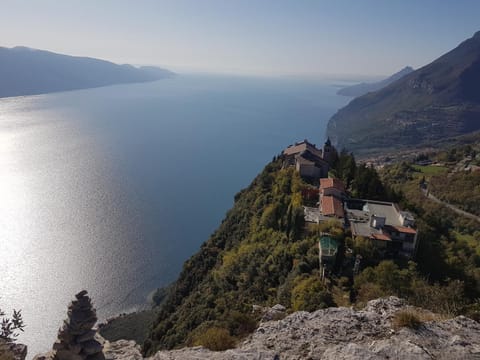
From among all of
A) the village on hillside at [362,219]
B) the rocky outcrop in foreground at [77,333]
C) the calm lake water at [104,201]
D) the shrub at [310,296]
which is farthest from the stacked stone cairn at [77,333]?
the calm lake water at [104,201]

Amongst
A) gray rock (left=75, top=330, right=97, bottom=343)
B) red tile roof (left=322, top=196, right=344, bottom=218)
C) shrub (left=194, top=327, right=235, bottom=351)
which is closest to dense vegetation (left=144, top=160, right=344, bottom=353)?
shrub (left=194, top=327, right=235, bottom=351)

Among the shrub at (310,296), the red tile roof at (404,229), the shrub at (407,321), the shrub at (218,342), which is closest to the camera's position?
the shrub at (407,321)

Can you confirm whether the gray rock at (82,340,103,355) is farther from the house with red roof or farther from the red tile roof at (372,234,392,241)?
the red tile roof at (372,234,392,241)

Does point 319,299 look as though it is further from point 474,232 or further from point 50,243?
point 50,243

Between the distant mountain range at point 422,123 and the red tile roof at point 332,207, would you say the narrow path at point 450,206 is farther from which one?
the distant mountain range at point 422,123

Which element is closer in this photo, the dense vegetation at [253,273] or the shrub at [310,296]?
the shrub at [310,296]

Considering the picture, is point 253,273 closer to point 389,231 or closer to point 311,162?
point 389,231

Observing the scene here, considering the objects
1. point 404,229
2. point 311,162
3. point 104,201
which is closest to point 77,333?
point 404,229
